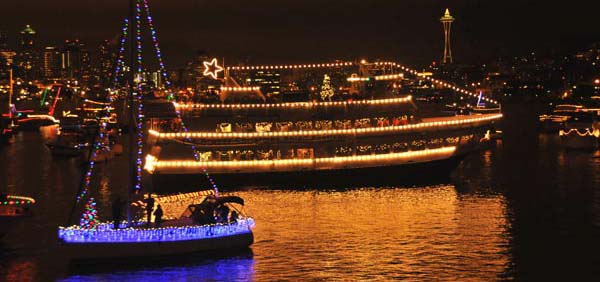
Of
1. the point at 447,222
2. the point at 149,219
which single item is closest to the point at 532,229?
the point at 447,222

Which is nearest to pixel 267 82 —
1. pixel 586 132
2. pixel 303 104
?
pixel 303 104

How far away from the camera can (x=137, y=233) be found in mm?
31016

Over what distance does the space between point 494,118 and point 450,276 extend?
1285 inches

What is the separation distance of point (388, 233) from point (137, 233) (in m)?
11.0

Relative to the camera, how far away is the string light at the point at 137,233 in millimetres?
30609

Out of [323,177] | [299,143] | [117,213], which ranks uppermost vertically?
[299,143]

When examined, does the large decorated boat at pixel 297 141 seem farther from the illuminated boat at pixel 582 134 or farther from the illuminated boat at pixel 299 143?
the illuminated boat at pixel 582 134

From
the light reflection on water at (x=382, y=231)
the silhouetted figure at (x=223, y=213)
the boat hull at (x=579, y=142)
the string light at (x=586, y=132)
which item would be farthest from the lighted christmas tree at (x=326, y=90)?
the string light at (x=586, y=132)

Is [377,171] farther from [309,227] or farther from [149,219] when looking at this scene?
[149,219]

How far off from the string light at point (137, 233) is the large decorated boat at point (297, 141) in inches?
763

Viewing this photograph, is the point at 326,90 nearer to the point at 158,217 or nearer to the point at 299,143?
the point at 299,143

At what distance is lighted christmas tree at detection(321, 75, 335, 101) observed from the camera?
57.1 meters

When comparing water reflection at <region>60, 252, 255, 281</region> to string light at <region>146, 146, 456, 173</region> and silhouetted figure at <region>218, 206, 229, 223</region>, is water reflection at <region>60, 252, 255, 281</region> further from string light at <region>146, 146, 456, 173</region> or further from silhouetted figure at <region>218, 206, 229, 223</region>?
string light at <region>146, 146, 456, 173</region>

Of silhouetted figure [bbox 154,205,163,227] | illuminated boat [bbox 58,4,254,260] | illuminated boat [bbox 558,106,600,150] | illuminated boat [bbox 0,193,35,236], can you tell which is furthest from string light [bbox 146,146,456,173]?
illuminated boat [bbox 558,106,600,150]
